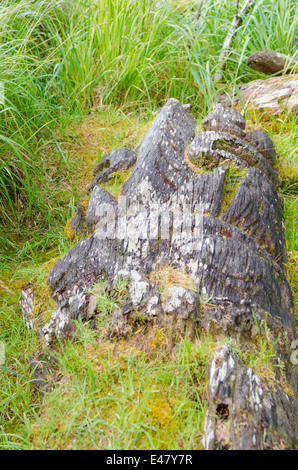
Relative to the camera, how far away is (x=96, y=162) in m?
3.48

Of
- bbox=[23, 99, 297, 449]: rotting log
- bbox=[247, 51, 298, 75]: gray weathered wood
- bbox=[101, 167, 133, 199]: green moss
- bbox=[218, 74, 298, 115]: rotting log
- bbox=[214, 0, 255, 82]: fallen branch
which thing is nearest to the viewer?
bbox=[23, 99, 297, 449]: rotting log

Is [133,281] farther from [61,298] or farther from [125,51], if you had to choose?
[125,51]

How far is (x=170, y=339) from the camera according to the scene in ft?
5.97

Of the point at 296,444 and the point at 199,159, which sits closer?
the point at 296,444

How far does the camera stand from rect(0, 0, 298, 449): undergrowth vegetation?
1.62m

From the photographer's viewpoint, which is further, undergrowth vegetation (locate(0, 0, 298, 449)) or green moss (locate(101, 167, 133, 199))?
green moss (locate(101, 167, 133, 199))

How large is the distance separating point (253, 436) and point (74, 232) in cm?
173

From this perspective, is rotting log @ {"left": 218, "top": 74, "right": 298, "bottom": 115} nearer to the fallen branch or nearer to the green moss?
the fallen branch

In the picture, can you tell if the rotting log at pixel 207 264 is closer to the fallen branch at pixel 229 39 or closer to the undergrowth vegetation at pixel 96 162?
the undergrowth vegetation at pixel 96 162

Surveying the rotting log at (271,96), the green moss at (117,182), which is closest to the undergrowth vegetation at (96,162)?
the green moss at (117,182)

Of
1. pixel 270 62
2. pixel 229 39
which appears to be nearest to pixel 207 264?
pixel 270 62

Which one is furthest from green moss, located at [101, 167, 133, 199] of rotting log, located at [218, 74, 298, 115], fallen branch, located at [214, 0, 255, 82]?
fallen branch, located at [214, 0, 255, 82]

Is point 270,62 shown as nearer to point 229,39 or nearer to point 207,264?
point 229,39

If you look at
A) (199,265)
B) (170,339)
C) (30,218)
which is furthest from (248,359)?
(30,218)
